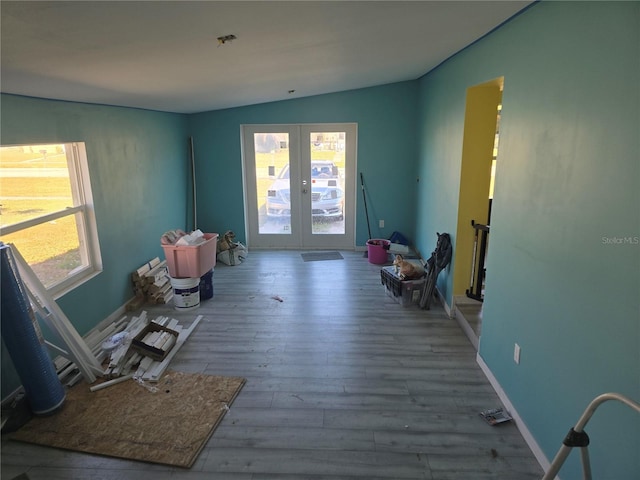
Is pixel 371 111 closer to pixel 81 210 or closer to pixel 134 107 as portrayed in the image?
pixel 134 107

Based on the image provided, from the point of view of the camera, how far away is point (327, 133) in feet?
21.4

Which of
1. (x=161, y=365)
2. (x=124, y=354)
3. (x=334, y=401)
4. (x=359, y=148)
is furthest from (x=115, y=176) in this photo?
(x=359, y=148)

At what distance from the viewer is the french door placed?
6.54 meters

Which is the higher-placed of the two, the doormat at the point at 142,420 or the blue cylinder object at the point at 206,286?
the blue cylinder object at the point at 206,286

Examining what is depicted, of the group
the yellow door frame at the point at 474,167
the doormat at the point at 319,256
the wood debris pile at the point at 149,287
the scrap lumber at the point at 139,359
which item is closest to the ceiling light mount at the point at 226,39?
the yellow door frame at the point at 474,167

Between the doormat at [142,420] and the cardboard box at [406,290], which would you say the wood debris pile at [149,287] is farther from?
the cardboard box at [406,290]

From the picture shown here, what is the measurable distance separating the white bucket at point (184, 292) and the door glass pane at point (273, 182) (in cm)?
259

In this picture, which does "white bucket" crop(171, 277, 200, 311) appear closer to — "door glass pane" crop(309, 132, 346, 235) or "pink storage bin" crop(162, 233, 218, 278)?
"pink storage bin" crop(162, 233, 218, 278)

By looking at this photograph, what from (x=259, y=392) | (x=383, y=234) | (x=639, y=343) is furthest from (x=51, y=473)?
(x=383, y=234)

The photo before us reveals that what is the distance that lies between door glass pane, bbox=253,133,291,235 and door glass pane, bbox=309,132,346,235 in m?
0.44

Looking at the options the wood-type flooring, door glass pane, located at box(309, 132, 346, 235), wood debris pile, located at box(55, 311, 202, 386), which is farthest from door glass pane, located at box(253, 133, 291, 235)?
wood debris pile, located at box(55, 311, 202, 386)

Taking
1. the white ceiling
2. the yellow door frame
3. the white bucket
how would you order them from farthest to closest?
the white bucket, the yellow door frame, the white ceiling

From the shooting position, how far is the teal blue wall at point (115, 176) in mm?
3162

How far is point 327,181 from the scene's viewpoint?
6707 millimetres
